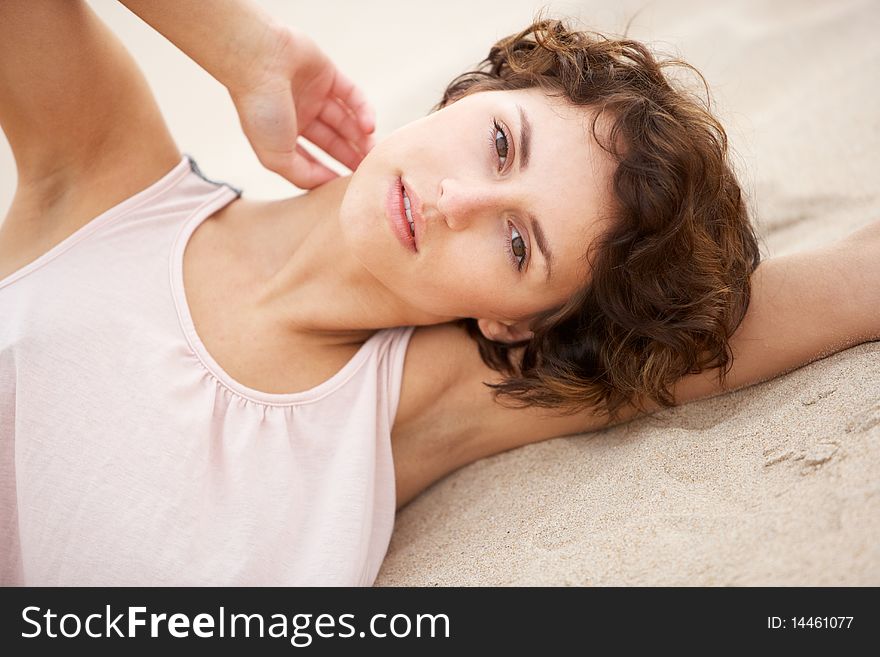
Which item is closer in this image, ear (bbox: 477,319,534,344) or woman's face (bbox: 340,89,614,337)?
woman's face (bbox: 340,89,614,337)

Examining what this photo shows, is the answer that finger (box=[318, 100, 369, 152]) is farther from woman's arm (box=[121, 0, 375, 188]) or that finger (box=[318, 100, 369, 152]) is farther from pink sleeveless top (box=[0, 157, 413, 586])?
pink sleeveless top (box=[0, 157, 413, 586])

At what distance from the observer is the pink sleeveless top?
1612 mm

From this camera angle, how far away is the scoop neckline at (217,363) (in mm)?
1787

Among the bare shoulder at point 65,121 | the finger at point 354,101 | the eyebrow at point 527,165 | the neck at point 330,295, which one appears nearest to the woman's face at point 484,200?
the eyebrow at point 527,165

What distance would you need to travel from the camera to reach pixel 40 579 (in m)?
1.62

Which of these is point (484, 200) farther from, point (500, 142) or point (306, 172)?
point (306, 172)

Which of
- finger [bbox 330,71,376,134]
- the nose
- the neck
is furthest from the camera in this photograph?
finger [bbox 330,71,376,134]

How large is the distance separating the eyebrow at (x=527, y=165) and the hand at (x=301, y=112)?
2.23 ft

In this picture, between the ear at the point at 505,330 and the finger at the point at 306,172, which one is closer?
the ear at the point at 505,330

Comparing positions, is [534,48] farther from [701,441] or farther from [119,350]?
[119,350]

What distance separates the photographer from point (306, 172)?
83.4 inches

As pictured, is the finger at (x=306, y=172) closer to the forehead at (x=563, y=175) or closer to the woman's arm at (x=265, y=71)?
the woman's arm at (x=265, y=71)

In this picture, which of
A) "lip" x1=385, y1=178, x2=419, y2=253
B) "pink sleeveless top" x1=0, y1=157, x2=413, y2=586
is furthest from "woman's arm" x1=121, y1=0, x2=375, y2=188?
"lip" x1=385, y1=178, x2=419, y2=253
